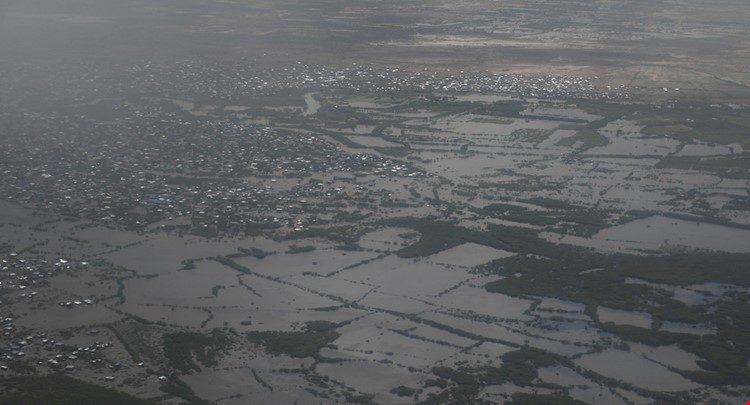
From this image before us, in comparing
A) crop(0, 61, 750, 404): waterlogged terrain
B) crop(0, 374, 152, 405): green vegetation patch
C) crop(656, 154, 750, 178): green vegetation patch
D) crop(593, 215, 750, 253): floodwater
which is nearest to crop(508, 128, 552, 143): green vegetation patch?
crop(0, 61, 750, 404): waterlogged terrain

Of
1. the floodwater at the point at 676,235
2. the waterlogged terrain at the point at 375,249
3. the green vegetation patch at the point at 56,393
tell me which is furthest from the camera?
the floodwater at the point at 676,235

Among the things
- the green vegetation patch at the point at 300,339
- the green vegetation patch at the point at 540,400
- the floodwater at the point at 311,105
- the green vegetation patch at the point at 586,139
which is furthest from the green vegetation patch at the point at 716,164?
the green vegetation patch at the point at 300,339

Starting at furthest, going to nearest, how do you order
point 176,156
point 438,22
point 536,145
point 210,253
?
point 438,22
point 536,145
point 176,156
point 210,253

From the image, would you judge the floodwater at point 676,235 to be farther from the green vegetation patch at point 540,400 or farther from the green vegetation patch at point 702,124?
the green vegetation patch at point 702,124

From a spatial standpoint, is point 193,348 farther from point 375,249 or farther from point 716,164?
point 716,164

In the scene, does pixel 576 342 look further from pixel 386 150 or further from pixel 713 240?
pixel 386 150

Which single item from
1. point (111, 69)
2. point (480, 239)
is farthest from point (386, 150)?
point (111, 69)

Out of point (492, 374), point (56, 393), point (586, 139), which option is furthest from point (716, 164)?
point (56, 393)

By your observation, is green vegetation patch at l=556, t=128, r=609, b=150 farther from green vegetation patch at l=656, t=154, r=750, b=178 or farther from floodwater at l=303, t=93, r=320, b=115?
floodwater at l=303, t=93, r=320, b=115
